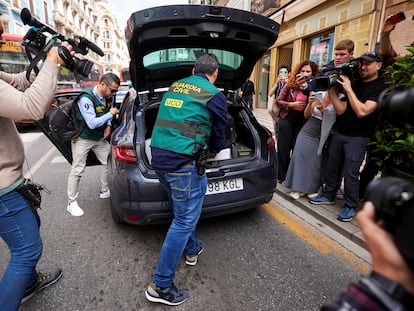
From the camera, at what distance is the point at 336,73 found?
279 centimetres

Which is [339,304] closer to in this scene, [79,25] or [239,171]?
[239,171]

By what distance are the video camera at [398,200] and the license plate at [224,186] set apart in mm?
1841

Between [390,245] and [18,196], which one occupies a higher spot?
[390,245]

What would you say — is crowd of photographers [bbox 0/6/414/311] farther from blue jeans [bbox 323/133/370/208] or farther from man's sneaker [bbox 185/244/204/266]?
man's sneaker [bbox 185/244/204/266]

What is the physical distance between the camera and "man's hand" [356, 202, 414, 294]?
0.70m

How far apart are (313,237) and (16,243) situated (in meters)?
2.59

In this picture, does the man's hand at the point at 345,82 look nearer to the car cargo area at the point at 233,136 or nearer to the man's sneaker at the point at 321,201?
the car cargo area at the point at 233,136

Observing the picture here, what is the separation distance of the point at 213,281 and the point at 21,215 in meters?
1.45

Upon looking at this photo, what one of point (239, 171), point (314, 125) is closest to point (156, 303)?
point (239, 171)

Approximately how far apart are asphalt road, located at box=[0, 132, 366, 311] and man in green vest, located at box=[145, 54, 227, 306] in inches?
11.2

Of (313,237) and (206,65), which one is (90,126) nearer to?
(206,65)

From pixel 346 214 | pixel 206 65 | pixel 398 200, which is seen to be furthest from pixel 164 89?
pixel 398 200

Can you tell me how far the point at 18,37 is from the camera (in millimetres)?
10648

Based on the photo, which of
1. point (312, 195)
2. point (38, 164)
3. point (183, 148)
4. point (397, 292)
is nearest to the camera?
point (397, 292)
